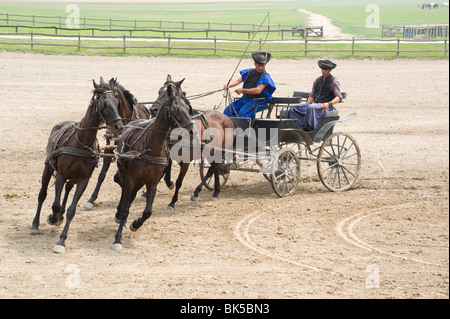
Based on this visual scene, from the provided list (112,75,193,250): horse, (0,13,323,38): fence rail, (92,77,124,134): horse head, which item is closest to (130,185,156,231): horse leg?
(112,75,193,250): horse

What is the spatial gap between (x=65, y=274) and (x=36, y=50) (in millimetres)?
23345

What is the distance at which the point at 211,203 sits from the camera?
1104 cm

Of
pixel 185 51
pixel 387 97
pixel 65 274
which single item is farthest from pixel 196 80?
pixel 65 274

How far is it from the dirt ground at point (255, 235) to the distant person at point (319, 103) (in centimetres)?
130

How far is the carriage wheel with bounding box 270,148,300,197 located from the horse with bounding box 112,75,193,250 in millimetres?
2848

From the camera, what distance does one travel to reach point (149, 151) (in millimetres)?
8656

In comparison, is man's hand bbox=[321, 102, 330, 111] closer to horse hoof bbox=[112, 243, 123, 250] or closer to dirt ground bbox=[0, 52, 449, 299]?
dirt ground bbox=[0, 52, 449, 299]

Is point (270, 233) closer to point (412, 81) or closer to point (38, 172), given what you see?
point (38, 172)

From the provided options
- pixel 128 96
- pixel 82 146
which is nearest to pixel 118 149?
pixel 82 146

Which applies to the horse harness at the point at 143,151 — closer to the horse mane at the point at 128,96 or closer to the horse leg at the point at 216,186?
the horse mane at the point at 128,96

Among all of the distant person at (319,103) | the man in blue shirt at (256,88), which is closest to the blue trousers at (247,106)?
the man in blue shirt at (256,88)

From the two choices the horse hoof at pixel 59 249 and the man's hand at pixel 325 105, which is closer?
the horse hoof at pixel 59 249

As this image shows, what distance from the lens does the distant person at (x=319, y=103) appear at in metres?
11.4

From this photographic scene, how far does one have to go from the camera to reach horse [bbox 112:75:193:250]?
27.6ft
